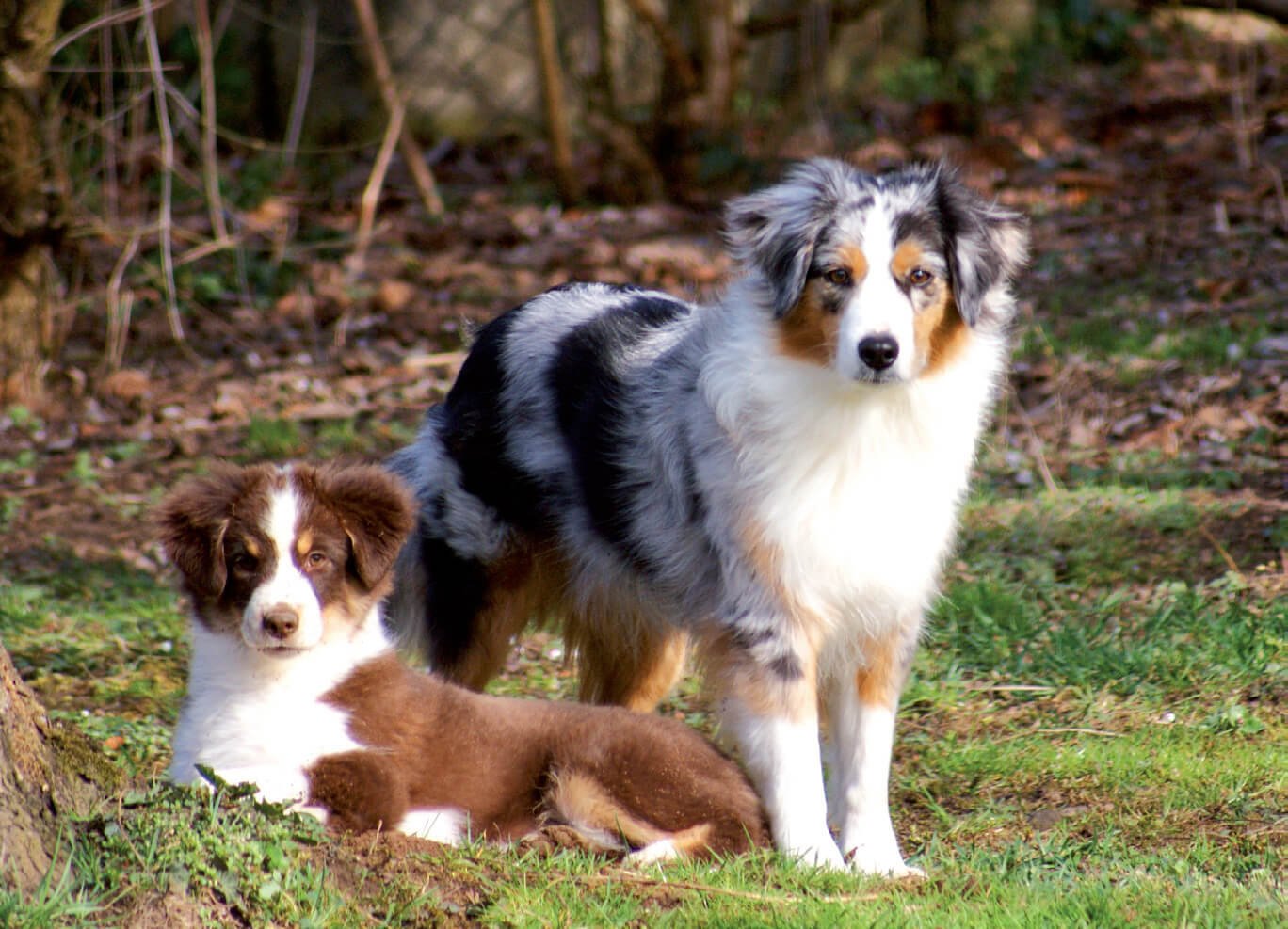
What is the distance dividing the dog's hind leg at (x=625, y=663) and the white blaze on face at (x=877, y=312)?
62.9 inches

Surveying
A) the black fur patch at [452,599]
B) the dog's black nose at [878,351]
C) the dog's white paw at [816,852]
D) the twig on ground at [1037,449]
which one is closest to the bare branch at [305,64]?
the twig on ground at [1037,449]

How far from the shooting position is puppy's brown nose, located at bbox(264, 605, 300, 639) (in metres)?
4.09

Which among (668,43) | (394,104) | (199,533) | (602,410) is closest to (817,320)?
(602,410)

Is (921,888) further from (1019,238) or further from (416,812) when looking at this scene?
(1019,238)

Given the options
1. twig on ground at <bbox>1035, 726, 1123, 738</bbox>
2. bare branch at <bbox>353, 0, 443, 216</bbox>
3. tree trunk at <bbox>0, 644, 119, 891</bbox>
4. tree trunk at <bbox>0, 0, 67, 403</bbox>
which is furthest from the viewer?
bare branch at <bbox>353, 0, 443, 216</bbox>

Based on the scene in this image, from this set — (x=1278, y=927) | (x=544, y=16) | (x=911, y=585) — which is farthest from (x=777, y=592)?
(x=544, y=16)

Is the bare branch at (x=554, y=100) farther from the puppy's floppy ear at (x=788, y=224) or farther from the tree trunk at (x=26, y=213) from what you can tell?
the puppy's floppy ear at (x=788, y=224)

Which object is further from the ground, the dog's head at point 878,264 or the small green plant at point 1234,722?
the dog's head at point 878,264

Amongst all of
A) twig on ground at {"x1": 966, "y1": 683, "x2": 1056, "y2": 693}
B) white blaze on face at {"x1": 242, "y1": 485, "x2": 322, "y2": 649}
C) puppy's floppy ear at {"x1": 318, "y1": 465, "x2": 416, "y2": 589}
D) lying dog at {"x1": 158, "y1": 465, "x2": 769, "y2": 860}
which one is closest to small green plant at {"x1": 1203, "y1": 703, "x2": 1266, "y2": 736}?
twig on ground at {"x1": 966, "y1": 683, "x2": 1056, "y2": 693}

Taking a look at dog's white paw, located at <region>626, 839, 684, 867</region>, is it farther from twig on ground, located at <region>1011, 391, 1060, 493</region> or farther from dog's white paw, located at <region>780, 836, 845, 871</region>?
twig on ground, located at <region>1011, 391, 1060, 493</region>

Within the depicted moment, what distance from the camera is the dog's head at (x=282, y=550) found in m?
4.16

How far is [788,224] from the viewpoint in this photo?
474cm

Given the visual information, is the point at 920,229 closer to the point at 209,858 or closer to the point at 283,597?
the point at 283,597

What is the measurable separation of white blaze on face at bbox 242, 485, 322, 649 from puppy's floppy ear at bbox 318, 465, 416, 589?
15 centimetres
